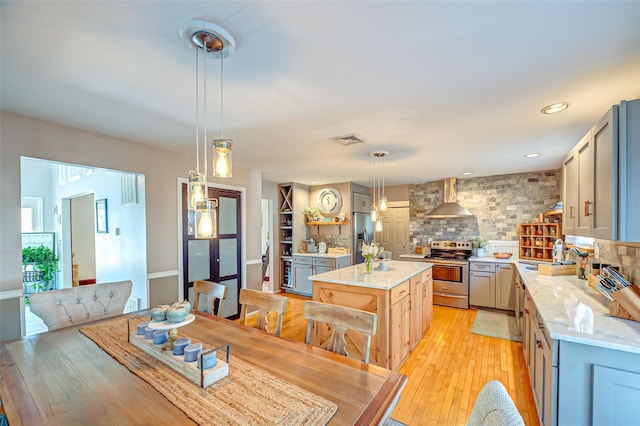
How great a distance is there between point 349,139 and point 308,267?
342 cm

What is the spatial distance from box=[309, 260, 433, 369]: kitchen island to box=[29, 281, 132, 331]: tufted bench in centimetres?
173

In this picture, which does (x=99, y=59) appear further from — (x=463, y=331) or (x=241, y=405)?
(x=463, y=331)

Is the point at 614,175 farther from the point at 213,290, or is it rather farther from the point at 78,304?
the point at 78,304

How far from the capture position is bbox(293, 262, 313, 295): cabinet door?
5.67m

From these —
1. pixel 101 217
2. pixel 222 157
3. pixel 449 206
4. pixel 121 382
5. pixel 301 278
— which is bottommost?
pixel 301 278

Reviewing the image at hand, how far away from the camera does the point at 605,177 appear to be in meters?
1.61

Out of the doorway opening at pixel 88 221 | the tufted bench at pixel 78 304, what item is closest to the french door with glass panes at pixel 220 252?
the doorway opening at pixel 88 221

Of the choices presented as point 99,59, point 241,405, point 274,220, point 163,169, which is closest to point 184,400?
point 241,405

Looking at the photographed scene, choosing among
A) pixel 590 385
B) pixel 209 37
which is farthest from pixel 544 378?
pixel 209 37

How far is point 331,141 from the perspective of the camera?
2959 millimetres

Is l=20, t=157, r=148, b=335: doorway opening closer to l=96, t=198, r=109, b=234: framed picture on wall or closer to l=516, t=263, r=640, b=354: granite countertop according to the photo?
l=96, t=198, r=109, b=234: framed picture on wall

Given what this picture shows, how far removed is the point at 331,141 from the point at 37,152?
2.64 metres

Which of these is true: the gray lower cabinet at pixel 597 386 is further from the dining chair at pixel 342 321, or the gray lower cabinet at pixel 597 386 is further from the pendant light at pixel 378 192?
the pendant light at pixel 378 192

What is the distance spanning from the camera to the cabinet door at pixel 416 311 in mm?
3129
